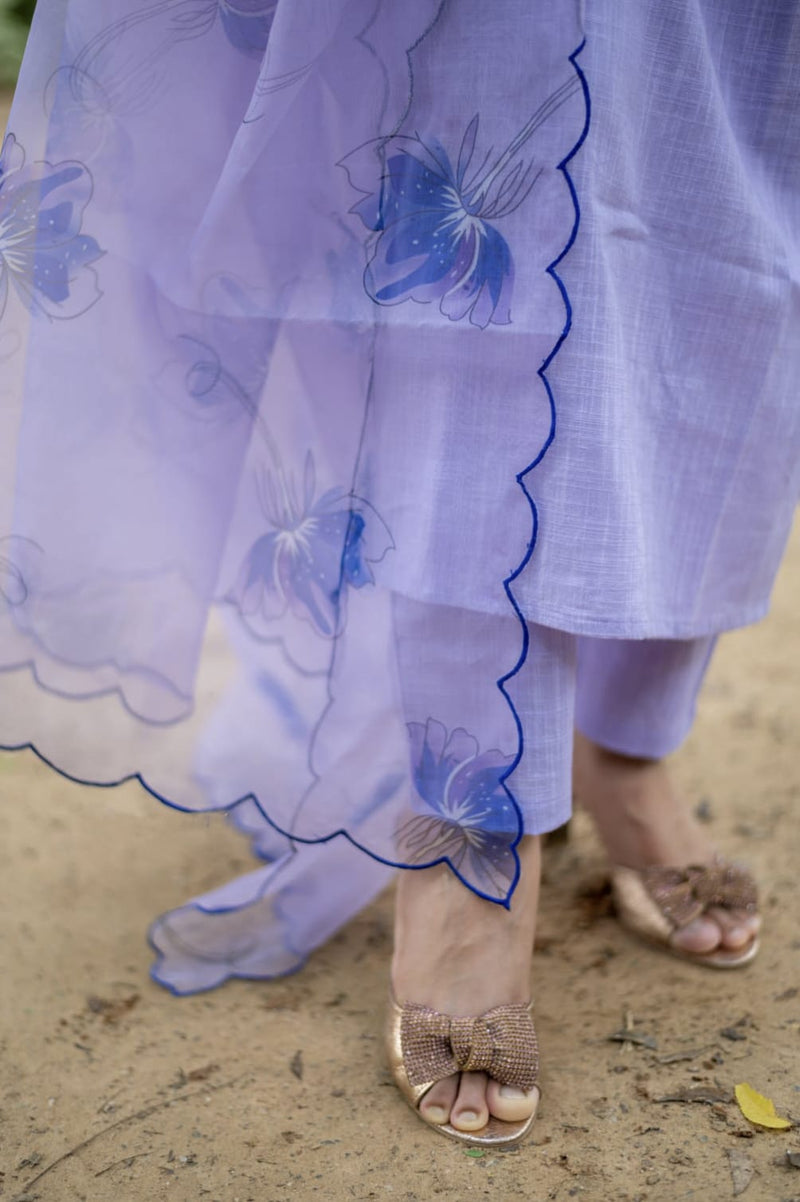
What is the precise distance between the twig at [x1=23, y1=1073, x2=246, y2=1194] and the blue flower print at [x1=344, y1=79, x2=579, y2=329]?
0.88 meters

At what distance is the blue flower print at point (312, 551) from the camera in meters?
1.16

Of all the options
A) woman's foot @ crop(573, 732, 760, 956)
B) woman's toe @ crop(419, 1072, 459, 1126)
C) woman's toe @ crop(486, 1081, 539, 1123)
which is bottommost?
woman's toe @ crop(419, 1072, 459, 1126)

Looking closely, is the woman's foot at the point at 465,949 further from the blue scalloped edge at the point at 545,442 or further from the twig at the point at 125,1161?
the twig at the point at 125,1161

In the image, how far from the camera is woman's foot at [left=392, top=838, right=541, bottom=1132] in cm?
119

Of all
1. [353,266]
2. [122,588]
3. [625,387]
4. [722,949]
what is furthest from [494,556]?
[722,949]

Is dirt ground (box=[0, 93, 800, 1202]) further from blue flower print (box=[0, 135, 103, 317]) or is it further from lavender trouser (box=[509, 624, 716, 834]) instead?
blue flower print (box=[0, 135, 103, 317])

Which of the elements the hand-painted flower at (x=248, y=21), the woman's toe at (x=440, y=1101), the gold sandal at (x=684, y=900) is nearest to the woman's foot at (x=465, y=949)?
the woman's toe at (x=440, y=1101)

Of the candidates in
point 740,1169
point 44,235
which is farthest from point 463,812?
point 44,235

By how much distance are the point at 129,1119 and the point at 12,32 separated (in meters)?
5.77

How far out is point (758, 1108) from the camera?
1162mm

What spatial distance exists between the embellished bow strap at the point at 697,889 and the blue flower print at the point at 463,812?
0.41m

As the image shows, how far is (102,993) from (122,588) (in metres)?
0.54

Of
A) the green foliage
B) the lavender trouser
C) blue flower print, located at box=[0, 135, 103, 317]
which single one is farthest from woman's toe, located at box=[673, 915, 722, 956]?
the green foliage

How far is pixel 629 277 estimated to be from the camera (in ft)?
3.43
